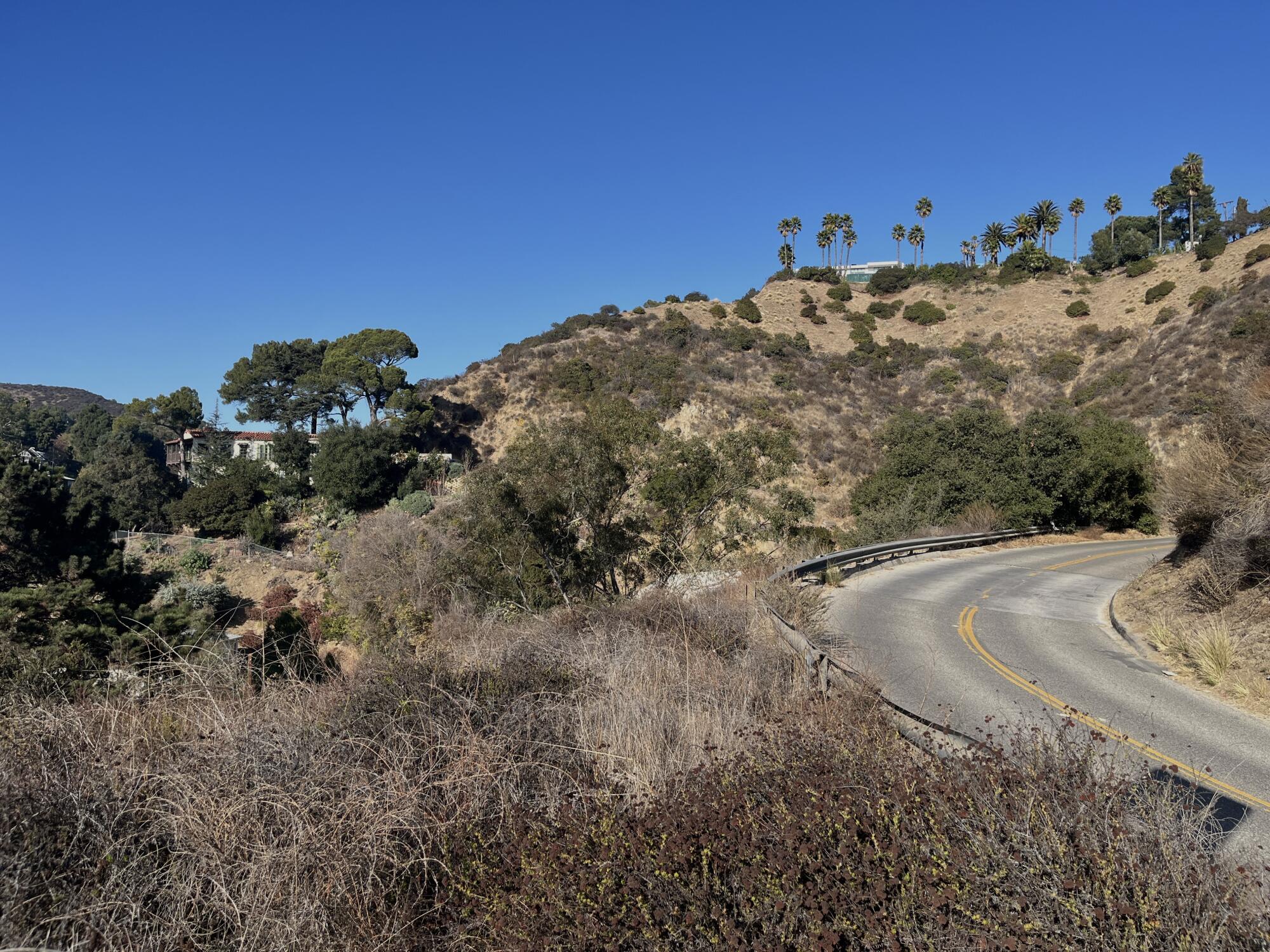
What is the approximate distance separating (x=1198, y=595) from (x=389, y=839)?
41.9ft

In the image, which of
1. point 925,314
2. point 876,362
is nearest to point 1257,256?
point 925,314

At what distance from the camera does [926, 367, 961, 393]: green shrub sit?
52344mm

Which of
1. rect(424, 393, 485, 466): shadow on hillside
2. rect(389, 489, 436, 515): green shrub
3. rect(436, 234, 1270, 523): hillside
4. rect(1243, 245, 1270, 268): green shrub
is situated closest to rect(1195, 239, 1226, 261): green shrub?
rect(436, 234, 1270, 523): hillside

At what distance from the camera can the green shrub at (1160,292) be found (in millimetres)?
55156

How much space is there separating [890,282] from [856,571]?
59.9 m

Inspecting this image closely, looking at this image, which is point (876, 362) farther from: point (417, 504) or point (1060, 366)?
point (417, 504)

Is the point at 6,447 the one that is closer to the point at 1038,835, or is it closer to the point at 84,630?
the point at 84,630

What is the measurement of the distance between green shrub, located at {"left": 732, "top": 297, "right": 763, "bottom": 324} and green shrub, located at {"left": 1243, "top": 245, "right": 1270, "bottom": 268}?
35097 mm

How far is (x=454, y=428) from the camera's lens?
54219 mm

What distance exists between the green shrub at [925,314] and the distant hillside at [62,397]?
12948 centimetres

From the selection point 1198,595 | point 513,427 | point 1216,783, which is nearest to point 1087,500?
point 1198,595

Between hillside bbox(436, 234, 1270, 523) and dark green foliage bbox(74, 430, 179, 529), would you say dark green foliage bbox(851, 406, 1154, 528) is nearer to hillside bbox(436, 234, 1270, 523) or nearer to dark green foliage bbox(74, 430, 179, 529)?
hillside bbox(436, 234, 1270, 523)

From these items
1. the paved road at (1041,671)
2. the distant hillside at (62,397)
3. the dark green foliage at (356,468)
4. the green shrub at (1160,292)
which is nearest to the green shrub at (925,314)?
the green shrub at (1160,292)

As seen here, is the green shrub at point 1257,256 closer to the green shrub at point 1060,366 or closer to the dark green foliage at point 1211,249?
the dark green foliage at point 1211,249
